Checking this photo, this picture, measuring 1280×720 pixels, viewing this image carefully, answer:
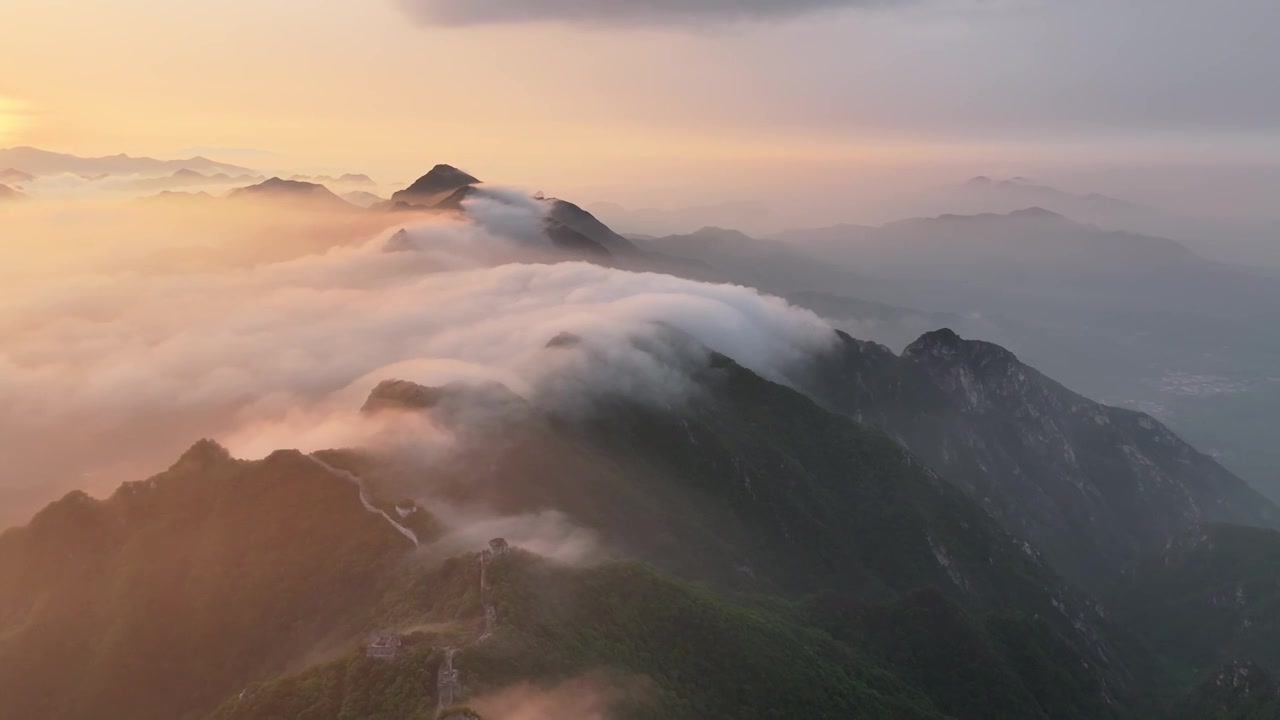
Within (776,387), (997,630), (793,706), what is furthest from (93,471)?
(997,630)

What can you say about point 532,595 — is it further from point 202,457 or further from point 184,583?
point 202,457

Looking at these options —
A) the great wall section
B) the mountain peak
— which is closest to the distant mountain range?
the great wall section

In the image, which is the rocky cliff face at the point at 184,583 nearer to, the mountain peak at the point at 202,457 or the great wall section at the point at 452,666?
the mountain peak at the point at 202,457

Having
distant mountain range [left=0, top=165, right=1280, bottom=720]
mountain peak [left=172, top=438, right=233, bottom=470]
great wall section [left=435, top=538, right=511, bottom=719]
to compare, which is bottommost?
distant mountain range [left=0, top=165, right=1280, bottom=720]

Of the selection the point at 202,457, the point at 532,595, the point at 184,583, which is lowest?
the point at 184,583

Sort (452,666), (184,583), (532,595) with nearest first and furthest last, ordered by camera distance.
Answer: (452,666)
(532,595)
(184,583)

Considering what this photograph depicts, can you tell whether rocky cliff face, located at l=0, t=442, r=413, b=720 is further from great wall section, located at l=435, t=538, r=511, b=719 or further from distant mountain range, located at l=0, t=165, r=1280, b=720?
great wall section, located at l=435, t=538, r=511, b=719

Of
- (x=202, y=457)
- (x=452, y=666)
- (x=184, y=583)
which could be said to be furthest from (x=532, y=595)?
(x=202, y=457)

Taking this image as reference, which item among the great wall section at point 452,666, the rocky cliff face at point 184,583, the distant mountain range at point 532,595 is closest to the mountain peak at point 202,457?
the rocky cliff face at point 184,583

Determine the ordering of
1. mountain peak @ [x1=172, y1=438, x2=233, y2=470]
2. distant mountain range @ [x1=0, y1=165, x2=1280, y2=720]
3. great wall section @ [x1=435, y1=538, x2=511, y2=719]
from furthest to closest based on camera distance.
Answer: mountain peak @ [x1=172, y1=438, x2=233, y2=470]
distant mountain range @ [x1=0, y1=165, x2=1280, y2=720]
great wall section @ [x1=435, y1=538, x2=511, y2=719]

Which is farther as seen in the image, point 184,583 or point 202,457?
point 202,457

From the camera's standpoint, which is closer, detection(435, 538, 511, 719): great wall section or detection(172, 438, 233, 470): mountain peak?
detection(435, 538, 511, 719): great wall section

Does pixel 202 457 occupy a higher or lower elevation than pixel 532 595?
higher
